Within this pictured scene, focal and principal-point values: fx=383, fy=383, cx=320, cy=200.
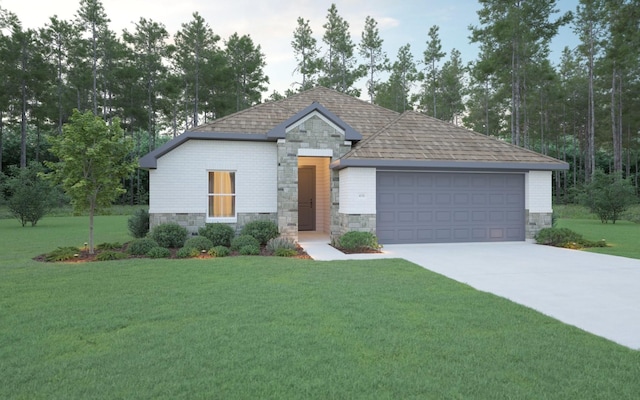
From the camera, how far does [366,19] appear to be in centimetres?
3603

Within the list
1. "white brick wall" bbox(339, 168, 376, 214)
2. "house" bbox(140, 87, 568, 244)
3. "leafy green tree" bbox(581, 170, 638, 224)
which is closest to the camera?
"white brick wall" bbox(339, 168, 376, 214)

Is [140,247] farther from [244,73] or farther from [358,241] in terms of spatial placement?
[244,73]

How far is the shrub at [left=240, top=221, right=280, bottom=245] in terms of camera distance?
1237cm

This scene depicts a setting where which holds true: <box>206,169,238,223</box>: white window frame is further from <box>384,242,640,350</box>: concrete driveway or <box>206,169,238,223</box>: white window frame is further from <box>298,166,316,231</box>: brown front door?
<box>384,242,640,350</box>: concrete driveway

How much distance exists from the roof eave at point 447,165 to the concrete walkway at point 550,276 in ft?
8.55

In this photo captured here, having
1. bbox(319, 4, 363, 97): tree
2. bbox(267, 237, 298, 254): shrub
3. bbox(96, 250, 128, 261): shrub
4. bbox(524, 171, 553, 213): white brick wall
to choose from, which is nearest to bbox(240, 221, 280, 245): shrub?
bbox(267, 237, 298, 254): shrub

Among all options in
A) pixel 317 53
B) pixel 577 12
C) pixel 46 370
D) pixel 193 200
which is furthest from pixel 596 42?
pixel 46 370

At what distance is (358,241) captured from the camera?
1126 cm

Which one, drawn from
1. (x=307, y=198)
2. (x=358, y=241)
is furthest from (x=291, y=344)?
(x=307, y=198)

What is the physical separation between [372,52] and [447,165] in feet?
88.9

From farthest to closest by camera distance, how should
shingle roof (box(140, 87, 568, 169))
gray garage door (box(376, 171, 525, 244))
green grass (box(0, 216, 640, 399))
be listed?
gray garage door (box(376, 171, 525, 244)) < shingle roof (box(140, 87, 568, 169)) < green grass (box(0, 216, 640, 399))

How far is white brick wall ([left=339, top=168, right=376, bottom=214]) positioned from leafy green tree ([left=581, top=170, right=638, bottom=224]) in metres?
17.3

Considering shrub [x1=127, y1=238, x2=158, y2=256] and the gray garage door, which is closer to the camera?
shrub [x1=127, y1=238, x2=158, y2=256]

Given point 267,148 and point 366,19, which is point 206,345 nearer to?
point 267,148
